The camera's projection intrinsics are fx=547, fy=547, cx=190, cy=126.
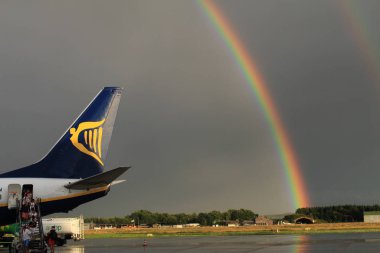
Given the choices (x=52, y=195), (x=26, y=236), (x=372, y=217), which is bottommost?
(x=26, y=236)

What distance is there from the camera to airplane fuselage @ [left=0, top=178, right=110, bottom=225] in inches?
1483

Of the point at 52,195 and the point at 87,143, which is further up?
the point at 87,143

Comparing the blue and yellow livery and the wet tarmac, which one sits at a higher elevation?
the blue and yellow livery

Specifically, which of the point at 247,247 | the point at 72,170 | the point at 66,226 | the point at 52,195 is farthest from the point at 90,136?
the point at 66,226

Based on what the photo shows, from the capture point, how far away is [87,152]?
134 ft

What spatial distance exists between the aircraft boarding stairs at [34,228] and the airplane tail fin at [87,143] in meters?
4.86

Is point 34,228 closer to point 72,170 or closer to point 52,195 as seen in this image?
point 52,195

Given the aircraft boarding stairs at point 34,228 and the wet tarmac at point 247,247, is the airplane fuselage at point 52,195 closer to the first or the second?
the aircraft boarding stairs at point 34,228

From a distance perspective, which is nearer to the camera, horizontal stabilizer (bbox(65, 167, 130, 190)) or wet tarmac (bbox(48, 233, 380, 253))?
horizontal stabilizer (bbox(65, 167, 130, 190))

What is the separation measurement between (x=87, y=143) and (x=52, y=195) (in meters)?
5.09

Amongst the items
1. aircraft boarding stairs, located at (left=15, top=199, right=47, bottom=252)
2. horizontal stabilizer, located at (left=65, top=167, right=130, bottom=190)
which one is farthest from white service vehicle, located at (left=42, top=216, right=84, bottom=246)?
aircraft boarding stairs, located at (left=15, top=199, right=47, bottom=252)

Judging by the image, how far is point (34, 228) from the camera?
35.7 meters

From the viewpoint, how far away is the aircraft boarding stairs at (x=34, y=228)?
34.9m

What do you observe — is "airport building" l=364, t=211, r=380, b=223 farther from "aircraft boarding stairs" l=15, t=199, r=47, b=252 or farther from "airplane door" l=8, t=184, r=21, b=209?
"aircraft boarding stairs" l=15, t=199, r=47, b=252
